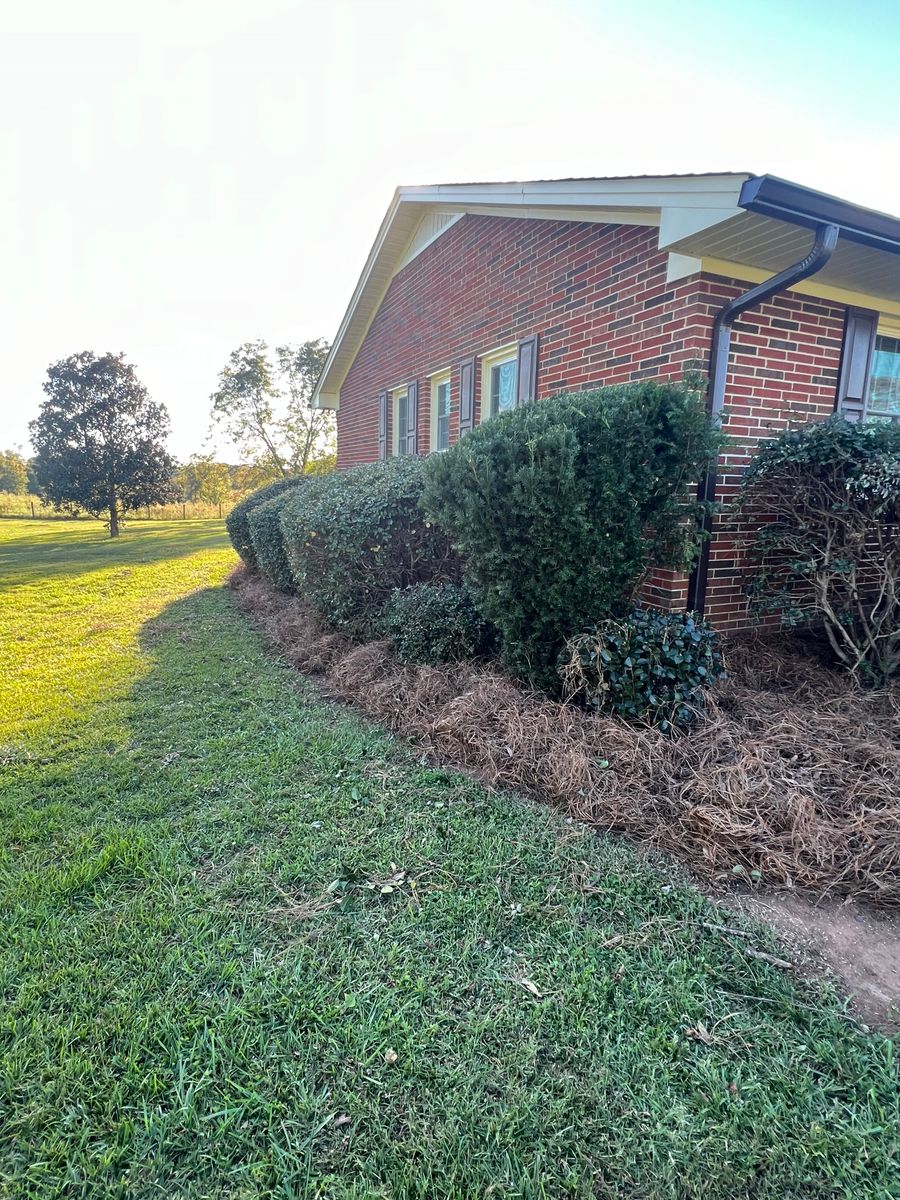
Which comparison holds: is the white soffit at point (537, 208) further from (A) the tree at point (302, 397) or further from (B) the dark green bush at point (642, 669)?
(A) the tree at point (302, 397)

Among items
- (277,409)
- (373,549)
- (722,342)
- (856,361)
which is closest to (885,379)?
(856,361)

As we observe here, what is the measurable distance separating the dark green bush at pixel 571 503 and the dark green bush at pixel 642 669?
192 millimetres

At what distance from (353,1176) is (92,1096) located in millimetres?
802

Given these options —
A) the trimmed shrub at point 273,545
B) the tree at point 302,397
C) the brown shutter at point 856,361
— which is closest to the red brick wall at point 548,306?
the brown shutter at point 856,361

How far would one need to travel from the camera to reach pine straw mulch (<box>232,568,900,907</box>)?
2.74 m

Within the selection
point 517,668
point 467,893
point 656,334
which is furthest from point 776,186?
point 467,893

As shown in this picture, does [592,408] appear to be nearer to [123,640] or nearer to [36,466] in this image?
[123,640]

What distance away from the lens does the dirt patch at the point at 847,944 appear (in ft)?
6.79

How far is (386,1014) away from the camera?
1984mm

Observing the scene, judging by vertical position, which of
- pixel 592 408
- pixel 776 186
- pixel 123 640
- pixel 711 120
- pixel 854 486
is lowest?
pixel 123 640

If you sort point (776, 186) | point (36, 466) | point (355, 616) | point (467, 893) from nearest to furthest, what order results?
point (467, 893)
point (776, 186)
point (355, 616)
point (36, 466)

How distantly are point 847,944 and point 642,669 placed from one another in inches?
67.4

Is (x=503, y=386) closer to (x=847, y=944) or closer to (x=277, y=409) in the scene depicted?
(x=847, y=944)

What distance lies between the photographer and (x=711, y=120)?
25.4 ft
